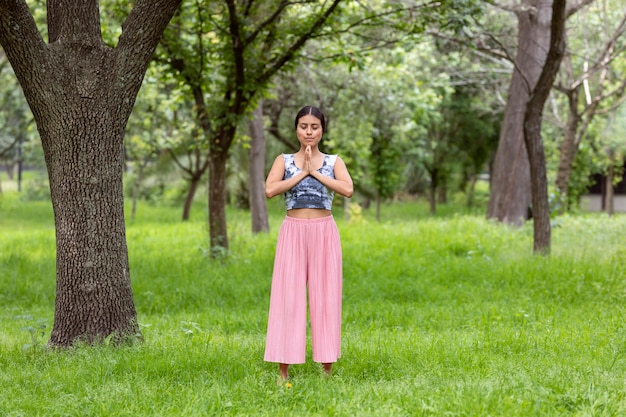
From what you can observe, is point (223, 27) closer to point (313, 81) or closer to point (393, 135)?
point (313, 81)

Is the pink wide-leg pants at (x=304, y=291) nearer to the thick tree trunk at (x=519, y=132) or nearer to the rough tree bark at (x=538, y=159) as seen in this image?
the rough tree bark at (x=538, y=159)

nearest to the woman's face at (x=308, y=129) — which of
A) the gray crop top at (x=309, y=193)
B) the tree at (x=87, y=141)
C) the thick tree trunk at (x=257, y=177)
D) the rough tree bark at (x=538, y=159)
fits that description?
the gray crop top at (x=309, y=193)

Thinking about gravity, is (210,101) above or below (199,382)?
above

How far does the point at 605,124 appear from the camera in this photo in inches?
1197

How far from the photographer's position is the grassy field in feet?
16.6

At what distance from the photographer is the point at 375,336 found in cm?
747

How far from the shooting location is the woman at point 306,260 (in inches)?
225

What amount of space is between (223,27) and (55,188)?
211 inches

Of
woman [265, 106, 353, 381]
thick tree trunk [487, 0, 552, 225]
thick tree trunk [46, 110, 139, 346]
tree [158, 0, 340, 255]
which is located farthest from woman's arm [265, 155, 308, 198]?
thick tree trunk [487, 0, 552, 225]

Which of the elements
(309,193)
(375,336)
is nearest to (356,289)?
(375,336)

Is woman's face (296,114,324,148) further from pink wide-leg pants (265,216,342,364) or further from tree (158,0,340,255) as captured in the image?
tree (158,0,340,255)

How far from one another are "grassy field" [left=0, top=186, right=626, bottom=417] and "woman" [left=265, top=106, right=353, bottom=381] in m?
0.27

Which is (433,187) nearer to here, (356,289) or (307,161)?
(356,289)

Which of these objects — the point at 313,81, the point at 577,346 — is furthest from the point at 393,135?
the point at 577,346
